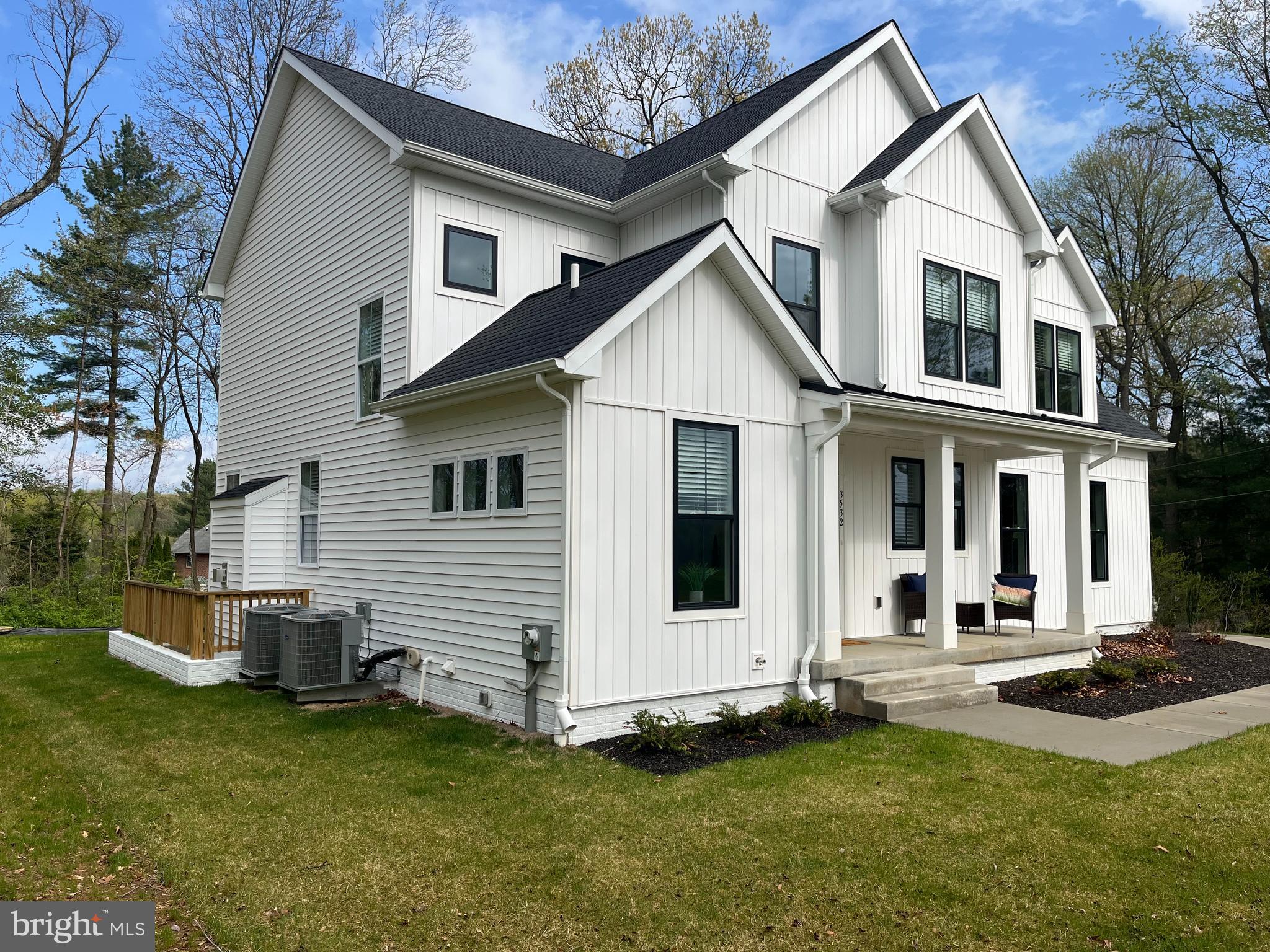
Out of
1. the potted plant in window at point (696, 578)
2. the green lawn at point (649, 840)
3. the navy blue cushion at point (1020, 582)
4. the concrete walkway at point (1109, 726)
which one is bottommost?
the green lawn at point (649, 840)

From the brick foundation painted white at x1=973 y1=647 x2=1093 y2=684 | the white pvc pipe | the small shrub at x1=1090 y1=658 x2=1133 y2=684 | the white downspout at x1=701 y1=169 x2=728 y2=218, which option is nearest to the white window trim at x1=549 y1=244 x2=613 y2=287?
the white downspout at x1=701 y1=169 x2=728 y2=218

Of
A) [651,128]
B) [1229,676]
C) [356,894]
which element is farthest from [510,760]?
[651,128]

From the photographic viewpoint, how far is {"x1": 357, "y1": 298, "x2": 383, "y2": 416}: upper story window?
11430 mm

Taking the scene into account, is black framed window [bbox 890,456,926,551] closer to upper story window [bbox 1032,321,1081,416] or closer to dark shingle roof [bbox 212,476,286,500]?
upper story window [bbox 1032,321,1081,416]

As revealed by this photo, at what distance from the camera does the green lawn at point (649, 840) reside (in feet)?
14.2

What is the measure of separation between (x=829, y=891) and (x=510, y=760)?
3.20m

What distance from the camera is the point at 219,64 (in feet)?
75.9

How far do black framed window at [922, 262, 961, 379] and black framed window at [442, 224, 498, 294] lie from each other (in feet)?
18.6

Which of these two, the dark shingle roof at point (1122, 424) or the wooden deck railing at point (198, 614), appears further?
the dark shingle roof at point (1122, 424)

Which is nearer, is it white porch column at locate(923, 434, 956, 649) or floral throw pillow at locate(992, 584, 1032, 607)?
white porch column at locate(923, 434, 956, 649)

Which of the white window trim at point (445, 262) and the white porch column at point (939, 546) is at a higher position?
the white window trim at point (445, 262)

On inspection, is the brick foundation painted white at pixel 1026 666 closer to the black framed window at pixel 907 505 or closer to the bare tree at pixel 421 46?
the black framed window at pixel 907 505

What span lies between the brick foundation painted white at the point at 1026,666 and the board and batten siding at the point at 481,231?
24.1ft

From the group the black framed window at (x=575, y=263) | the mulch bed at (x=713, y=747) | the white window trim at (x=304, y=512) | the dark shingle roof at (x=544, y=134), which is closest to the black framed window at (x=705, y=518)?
the mulch bed at (x=713, y=747)
